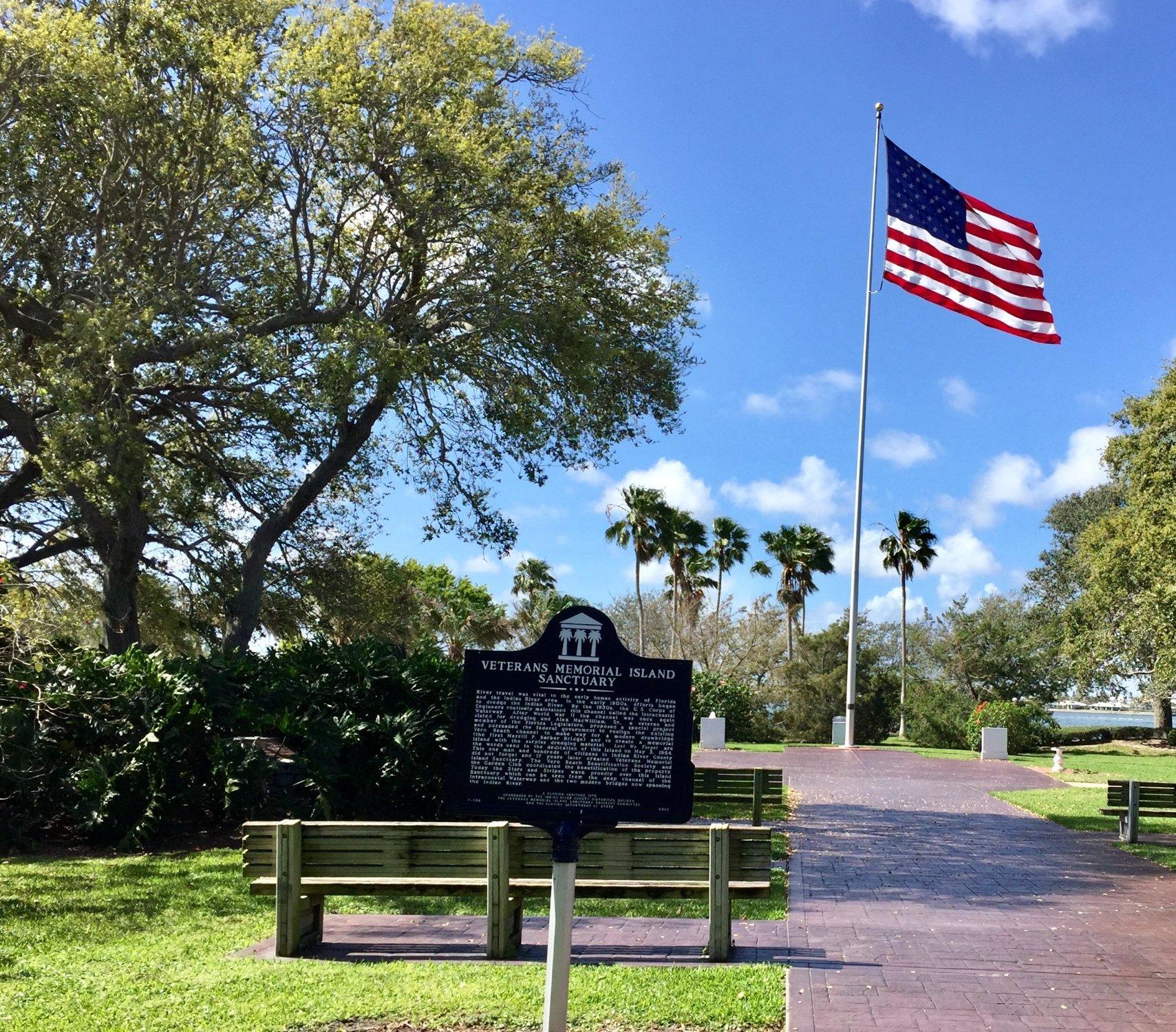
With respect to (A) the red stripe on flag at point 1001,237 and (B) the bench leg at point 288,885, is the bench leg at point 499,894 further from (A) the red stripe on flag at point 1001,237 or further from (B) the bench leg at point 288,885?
(A) the red stripe on flag at point 1001,237

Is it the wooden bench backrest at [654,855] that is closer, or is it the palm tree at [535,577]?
the wooden bench backrest at [654,855]

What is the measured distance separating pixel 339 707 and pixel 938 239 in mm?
16819

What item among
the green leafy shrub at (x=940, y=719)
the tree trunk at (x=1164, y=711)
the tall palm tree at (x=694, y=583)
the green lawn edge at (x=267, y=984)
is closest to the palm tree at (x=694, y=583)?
the tall palm tree at (x=694, y=583)

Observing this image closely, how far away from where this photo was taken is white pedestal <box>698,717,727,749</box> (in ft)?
105

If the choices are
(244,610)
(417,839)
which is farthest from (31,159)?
(417,839)

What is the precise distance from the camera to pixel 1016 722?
1420 inches

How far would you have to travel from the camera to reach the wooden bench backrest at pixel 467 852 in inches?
295

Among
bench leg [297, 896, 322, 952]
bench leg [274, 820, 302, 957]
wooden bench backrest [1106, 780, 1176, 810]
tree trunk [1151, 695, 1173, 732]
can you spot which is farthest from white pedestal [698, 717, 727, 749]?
tree trunk [1151, 695, 1173, 732]

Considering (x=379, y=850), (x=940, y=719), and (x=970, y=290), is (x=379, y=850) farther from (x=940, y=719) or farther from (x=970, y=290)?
(x=940, y=719)

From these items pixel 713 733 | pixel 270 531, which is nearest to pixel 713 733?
pixel 713 733

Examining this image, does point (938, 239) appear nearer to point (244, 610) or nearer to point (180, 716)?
point (244, 610)

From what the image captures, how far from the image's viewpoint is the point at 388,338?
15922 mm

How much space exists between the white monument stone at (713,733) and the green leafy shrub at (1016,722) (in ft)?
28.5

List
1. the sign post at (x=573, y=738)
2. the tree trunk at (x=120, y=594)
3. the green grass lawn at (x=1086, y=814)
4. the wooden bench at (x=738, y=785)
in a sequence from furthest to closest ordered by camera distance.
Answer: the tree trunk at (x=120, y=594) < the wooden bench at (x=738, y=785) < the green grass lawn at (x=1086, y=814) < the sign post at (x=573, y=738)
